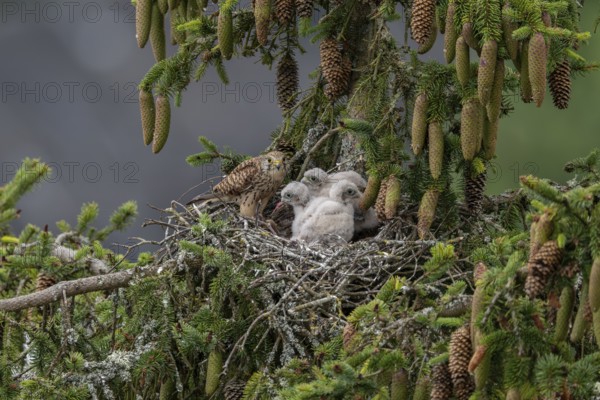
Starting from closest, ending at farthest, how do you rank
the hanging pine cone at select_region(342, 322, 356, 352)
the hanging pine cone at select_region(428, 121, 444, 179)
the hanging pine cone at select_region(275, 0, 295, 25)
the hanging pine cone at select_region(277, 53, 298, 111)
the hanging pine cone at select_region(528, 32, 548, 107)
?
the hanging pine cone at select_region(342, 322, 356, 352), the hanging pine cone at select_region(528, 32, 548, 107), the hanging pine cone at select_region(428, 121, 444, 179), the hanging pine cone at select_region(275, 0, 295, 25), the hanging pine cone at select_region(277, 53, 298, 111)

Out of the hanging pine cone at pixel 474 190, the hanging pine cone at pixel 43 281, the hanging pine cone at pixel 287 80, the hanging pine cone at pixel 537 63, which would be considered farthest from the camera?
the hanging pine cone at pixel 287 80

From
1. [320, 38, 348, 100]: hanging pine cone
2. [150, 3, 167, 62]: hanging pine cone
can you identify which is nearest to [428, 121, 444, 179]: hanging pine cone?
[320, 38, 348, 100]: hanging pine cone

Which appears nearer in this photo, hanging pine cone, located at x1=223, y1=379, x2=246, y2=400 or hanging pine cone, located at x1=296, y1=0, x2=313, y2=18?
hanging pine cone, located at x1=223, y1=379, x2=246, y2=400

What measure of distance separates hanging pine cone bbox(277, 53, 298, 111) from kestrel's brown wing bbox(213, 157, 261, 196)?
37cm

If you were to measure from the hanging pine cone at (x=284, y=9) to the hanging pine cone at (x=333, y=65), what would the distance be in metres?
0.28

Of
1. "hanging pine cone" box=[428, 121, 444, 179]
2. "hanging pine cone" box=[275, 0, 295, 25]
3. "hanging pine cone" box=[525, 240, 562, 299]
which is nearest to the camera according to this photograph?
"hanging pine cone" box=[525, 240, 562, 299]

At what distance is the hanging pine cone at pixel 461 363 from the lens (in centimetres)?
370

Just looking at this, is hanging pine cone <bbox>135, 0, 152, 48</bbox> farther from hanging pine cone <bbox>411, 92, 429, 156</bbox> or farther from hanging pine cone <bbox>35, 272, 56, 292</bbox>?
hanging pine cone <bbox>411, 92, 429, 156</bbox>

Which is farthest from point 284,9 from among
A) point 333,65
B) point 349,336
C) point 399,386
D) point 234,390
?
point 399,386

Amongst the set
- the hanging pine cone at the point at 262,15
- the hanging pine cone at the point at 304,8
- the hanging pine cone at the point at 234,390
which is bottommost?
the hanging pine cone at the point at 234,390

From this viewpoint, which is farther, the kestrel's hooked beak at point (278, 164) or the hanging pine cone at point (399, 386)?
the kestrel's hooked beak at point (278, 164)

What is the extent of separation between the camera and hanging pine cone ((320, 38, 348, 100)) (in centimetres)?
609

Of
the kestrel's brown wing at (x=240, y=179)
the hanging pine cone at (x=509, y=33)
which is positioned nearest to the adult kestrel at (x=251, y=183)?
the kestrel's brown wing at (x=240, y=179)

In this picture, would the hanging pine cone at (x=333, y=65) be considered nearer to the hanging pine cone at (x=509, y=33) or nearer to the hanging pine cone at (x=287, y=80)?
the hanging pine cone at (x=287, y=80)
